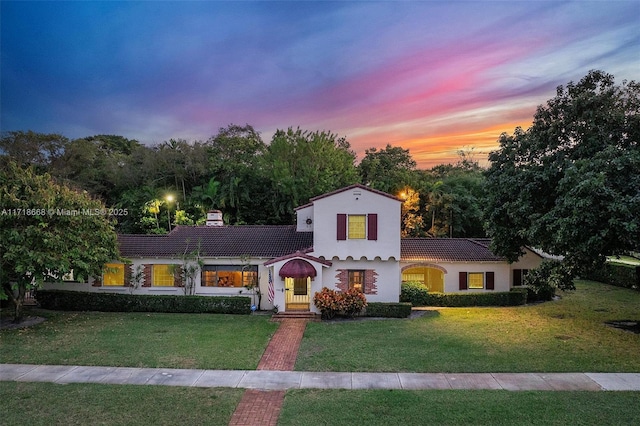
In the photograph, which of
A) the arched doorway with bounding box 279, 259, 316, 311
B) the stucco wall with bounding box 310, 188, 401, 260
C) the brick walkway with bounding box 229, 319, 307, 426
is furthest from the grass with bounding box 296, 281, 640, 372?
the stucco wall with bounding box 310, 188, 401, 260

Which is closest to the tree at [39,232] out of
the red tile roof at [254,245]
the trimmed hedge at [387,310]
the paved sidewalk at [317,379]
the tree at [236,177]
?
the red tile roof at [254,245]

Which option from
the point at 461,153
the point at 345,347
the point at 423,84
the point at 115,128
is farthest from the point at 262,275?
the point at 461,153

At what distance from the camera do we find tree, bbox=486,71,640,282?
13992mm

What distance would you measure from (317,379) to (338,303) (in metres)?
7.94

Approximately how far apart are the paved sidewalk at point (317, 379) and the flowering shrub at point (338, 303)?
7330 millimetres

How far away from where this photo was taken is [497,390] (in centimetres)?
1092

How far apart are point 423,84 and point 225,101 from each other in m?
14.6

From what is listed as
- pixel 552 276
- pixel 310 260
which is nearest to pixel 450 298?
pixel 552 276

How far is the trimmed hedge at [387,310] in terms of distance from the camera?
66.0ft

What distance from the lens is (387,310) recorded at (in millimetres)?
20219

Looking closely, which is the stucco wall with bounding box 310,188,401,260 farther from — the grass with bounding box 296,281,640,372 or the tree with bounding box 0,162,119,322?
the tree with bounding box 0,162,119,322

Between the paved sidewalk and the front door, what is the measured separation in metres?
8.46

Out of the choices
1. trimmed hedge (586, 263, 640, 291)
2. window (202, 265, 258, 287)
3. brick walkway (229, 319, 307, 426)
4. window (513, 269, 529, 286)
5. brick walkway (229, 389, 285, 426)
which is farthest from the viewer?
trimmed hedge (586, 263, 640, 291)

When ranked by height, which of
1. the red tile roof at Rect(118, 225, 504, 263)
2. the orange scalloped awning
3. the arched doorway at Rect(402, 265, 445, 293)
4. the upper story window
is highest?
the upper story window
